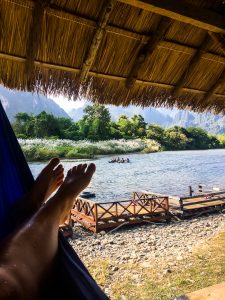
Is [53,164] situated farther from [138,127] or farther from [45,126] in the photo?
[138,127]

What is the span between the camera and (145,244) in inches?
259

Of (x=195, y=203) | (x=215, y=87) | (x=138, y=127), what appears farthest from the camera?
(x=138, y=127)

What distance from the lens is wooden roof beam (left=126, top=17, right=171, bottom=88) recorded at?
4.54 ft

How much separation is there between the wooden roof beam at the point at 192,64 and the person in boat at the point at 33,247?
1.07 m

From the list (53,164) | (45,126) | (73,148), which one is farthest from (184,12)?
(45,126)

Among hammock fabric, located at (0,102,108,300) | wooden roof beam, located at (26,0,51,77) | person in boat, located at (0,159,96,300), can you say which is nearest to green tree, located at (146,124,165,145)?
wooden roof beam, located at (26,0,51,77)

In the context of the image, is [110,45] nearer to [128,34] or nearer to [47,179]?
[128,34]

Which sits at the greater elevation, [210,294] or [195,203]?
[210,294]

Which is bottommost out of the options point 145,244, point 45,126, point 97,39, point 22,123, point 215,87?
point 145,244

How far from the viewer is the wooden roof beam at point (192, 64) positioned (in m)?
1.58

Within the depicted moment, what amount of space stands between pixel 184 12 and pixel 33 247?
958 millimetres

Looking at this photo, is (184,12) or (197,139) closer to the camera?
(184,12)

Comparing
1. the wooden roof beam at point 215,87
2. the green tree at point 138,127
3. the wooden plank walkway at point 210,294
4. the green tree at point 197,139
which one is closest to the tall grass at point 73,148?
the green tree at point 138,127

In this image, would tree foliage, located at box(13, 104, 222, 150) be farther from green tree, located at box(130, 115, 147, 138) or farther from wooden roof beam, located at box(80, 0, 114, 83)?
wooden roof beam, located at box(80, 0, 114, 83)
